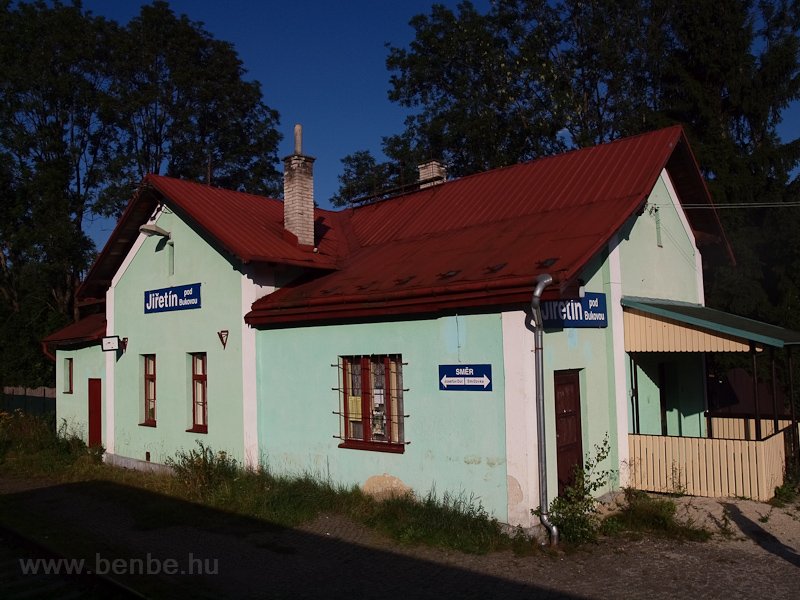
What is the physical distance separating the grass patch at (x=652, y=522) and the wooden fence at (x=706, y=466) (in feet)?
2.00

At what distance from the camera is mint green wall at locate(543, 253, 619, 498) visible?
8742mm

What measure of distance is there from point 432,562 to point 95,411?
35.2ft

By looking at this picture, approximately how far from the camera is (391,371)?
10.1 meters

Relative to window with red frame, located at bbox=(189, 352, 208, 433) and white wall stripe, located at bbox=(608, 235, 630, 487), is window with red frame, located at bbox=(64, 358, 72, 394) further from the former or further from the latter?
white wall stripe, located at bbox=(608, 235, 630, 487)

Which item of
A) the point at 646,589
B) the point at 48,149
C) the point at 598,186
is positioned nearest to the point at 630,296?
the point at 598,186

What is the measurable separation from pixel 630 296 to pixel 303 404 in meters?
5.30

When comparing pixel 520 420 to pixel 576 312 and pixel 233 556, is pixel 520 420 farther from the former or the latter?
pixel 233 556

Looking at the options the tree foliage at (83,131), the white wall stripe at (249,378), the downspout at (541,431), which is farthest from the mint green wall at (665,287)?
the tree foliage at (83,131)

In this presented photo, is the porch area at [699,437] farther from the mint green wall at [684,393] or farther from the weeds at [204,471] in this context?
the weeds at [204,471]

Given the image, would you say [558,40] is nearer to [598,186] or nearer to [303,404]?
[598,186]

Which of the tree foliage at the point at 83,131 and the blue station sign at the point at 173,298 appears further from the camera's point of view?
the tree foliage at the point at 83,131

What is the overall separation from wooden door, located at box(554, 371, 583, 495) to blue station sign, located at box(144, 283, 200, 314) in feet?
22.2

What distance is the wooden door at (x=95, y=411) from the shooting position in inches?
617

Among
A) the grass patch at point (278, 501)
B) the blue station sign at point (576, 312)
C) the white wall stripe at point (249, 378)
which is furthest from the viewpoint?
the white wall stripe at point (249, 378)
